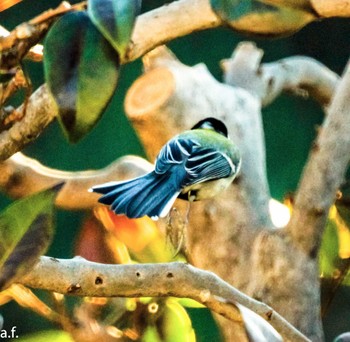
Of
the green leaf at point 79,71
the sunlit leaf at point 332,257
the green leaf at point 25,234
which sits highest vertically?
the green leaf at point 79,71

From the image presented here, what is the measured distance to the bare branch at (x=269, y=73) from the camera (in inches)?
26.4

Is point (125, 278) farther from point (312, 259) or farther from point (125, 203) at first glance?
point (312, 259)

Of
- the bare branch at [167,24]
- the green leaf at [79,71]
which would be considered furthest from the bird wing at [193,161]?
the green leaf at [79,71]

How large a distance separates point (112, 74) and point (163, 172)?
25 cm

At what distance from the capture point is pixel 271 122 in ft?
2.21

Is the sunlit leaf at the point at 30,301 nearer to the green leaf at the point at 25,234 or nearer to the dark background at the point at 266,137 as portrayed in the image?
the dark background at the point at 266,137

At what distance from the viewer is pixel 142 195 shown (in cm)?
56

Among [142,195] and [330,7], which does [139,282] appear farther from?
[330,7]

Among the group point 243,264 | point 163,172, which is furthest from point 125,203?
point 243,264

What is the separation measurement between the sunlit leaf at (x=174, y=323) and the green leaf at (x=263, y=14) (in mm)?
334

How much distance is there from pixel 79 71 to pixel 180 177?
249 millimetres

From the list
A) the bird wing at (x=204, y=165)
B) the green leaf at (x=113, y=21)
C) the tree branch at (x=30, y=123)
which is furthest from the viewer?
the bird wing at (x=204, y=165)

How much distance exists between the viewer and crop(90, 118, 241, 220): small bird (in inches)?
22.0

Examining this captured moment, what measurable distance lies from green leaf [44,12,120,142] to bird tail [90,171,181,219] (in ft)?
0.75
